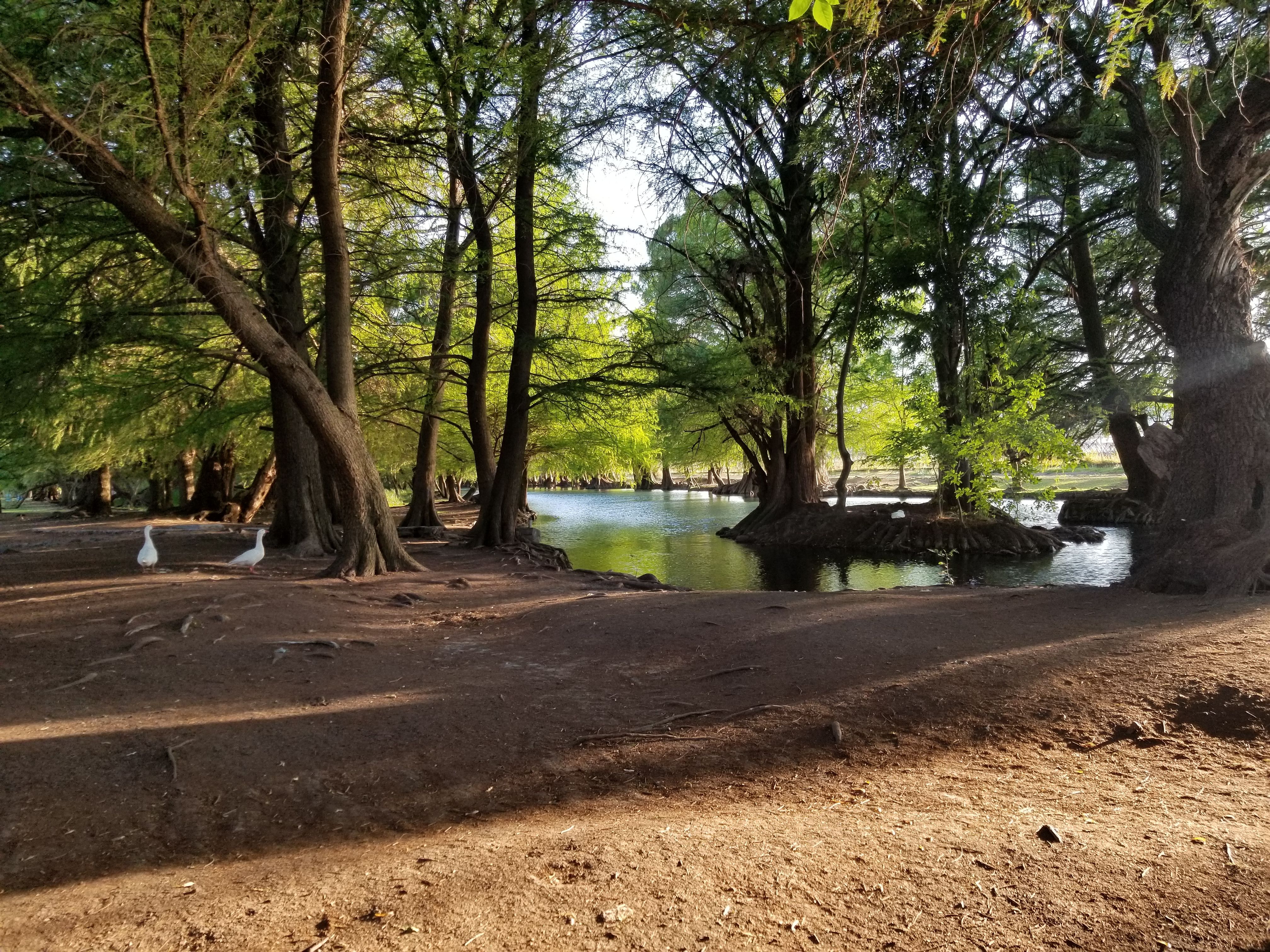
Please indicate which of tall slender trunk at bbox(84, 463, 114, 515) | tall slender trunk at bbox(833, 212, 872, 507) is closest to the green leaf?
tall slender trunk at bbox(833, 212, 872, 507)

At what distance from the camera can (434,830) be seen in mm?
3570

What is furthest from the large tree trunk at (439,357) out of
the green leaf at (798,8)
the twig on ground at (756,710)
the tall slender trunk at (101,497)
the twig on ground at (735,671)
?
the tall slender trunk at (101,497)

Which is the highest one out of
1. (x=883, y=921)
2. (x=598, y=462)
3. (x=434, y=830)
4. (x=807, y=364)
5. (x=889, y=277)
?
(x=889, y=277)

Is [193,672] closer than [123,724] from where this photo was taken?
No

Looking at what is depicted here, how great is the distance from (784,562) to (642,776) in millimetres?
17018

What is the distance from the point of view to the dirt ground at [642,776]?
2.48 m

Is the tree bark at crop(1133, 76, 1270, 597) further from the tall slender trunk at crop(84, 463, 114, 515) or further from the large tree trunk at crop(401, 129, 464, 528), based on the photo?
the tall slender trunk at crop(84, 463, 114, 515)

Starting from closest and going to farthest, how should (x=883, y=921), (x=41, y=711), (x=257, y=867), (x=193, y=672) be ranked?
(x=883, y=921)
(x=257, y=867)
(x=41, y=711)
(x=193, y=672)

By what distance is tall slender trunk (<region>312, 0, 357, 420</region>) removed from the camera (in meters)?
8.48

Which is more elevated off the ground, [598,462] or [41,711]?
[598,462]

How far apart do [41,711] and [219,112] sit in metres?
6.64

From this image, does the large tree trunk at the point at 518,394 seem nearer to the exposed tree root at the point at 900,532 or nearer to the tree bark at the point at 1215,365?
the exposed tree root at the point at 900,532

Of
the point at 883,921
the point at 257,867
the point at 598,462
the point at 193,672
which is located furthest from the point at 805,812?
the point at 598,462

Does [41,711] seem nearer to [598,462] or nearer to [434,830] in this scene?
[434,830]
